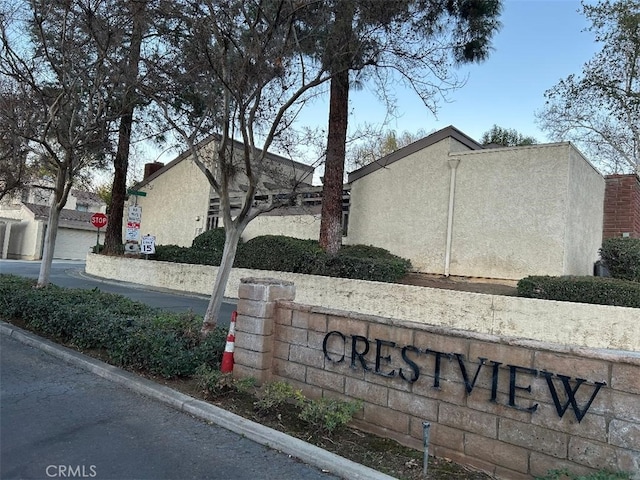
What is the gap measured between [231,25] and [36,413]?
572 centimetres

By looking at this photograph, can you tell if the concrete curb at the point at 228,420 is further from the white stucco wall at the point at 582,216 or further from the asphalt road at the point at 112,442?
the white stucco wall at the point at 582,216

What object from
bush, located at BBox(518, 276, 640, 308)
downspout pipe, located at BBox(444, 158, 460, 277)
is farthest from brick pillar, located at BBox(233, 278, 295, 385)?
downspout pipe, located at BBox(444, 158, 460, 277)

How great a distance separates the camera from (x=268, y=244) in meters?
14.4

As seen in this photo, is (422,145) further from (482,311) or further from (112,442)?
(112,442)

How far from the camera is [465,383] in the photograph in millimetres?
3697

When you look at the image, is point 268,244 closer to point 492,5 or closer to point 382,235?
point 382,235

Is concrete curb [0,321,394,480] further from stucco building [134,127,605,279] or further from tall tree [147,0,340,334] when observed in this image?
stucco building [134,127,605,279]

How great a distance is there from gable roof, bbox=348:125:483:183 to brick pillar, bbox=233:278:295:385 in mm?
9865

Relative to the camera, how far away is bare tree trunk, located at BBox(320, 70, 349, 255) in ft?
42.9

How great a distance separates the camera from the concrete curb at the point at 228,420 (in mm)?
3491

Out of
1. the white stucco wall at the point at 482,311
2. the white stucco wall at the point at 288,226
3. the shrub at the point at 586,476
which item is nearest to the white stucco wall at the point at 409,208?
the white stucco wall at the point at 288,226

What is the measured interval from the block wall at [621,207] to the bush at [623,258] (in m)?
2.94

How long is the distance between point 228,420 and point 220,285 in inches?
104

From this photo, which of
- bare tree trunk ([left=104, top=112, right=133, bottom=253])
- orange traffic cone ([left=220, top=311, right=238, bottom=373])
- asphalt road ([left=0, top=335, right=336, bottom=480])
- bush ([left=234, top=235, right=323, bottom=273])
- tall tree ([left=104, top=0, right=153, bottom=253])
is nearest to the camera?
asphalt road ([left=0, top=335, right=336, bottom=480])
